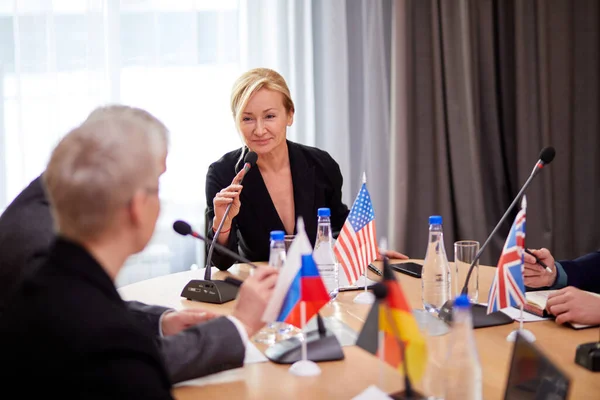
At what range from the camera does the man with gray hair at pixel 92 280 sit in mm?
981

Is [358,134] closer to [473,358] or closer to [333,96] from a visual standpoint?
[333,96]

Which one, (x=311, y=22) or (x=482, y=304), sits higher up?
(x=311, y=22)

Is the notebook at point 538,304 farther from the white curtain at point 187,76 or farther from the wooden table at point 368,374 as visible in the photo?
Result: the white curtain at point 187,76

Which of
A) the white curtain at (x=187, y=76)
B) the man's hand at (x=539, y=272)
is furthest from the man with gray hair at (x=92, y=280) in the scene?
the white curtain at (x=187, y=76)

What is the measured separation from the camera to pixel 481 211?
4.09 metres

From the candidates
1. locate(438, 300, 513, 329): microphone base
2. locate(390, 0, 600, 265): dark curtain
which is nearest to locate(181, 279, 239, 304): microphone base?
locate(438, 300, 513, 329): microphone base

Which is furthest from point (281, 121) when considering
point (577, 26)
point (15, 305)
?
point (577, 26)

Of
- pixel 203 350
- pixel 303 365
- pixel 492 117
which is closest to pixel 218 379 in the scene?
pixel 203 350

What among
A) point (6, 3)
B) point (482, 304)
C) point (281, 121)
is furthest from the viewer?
point (6, 3)

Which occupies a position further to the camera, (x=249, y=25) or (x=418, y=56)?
(x=418, y=56)

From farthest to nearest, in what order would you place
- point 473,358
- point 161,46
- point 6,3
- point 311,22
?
point 311,22, point 161,46, point 6,3, point 473,358

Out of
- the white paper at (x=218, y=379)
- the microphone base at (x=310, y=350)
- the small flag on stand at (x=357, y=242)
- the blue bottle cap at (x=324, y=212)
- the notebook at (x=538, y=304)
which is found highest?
the blue bottle cap at (x=324, y=212)

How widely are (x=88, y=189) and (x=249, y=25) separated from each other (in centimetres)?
288

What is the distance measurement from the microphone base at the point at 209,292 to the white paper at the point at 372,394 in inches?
31.7
